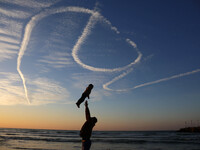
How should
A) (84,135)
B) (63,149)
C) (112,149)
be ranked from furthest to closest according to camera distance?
(112,149), (63,149), (84,135)

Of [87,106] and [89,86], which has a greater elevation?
[89,86]

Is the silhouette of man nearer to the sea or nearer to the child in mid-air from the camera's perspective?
the child in mid-air

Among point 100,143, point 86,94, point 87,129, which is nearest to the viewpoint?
point 86,94

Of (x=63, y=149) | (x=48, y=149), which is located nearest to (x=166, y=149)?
(x=63, y=149)

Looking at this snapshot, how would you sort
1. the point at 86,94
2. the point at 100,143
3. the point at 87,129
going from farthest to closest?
the point at 100,143 < the point at 87,129 < the point at 86,94

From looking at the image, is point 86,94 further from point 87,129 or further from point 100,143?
point 100,143

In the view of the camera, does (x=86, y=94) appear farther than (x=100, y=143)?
No

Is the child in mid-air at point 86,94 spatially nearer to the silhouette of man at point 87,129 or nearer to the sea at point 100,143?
the silhouette of man at point 87,129

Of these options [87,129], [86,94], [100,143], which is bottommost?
[100,143]

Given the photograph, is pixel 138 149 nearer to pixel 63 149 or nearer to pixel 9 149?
pixel 63 149

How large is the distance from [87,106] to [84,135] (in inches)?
33.3

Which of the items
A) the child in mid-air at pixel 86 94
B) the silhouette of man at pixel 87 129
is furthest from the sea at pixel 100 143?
the child in mid-air at pixel 86 94

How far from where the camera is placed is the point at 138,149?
1980 centimetres

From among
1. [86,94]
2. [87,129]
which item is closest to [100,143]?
[87,129]
